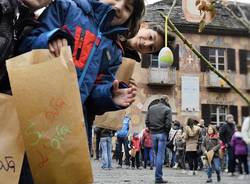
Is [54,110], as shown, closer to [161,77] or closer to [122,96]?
[122,96]

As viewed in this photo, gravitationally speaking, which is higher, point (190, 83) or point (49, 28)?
point (190, 83)

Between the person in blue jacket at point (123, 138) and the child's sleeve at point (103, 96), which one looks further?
the person in blue jacket at point (123, 138)

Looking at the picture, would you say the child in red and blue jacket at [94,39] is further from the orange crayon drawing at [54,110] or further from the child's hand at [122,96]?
the orange crayon drawing at [54,110]

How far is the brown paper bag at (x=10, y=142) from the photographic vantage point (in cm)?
147

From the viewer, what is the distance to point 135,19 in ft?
6.55

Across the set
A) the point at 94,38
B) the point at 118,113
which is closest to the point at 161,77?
the point at 118,113

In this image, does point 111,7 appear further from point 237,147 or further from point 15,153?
point 237,147

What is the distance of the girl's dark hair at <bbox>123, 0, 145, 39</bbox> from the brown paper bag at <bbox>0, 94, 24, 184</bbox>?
64 cm

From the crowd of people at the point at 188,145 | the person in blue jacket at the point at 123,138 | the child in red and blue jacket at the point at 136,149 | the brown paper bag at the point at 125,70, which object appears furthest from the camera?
the child in red and blue jacket at the point at 136,149

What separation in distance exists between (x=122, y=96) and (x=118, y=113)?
319 mm

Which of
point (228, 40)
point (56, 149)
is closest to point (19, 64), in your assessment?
point (56, 149)

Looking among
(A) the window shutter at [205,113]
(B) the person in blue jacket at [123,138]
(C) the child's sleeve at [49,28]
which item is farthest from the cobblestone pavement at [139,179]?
(A) the window shutter at [205,113]

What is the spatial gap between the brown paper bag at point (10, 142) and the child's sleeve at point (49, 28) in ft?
0.65

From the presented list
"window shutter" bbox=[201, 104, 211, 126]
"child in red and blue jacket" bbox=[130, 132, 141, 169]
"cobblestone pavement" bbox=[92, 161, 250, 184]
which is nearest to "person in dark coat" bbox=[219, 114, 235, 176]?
"cobblestone pavement" bbox=[92, 161, 250, 184]
